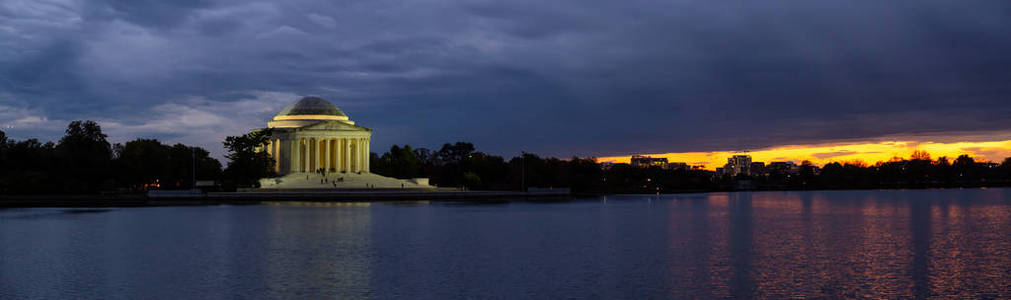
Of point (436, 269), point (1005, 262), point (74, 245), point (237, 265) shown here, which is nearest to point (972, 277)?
point (1005, 262)

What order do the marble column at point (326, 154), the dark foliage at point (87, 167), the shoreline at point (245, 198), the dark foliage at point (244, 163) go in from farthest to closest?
1. the marble column at point (326, 154)
2. the dark foliage at point (244, 163)
3. the dark foliage at point (87, 167)
4. the shoreline at point (245, 198)

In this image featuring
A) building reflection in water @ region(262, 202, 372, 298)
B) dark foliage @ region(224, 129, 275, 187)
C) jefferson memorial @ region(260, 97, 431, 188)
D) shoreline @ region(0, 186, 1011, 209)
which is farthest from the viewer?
jefferson memorial @ region(260, 97, 431, 188)

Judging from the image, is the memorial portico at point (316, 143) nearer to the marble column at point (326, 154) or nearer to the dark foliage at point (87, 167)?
the marble column at point (326, 154)

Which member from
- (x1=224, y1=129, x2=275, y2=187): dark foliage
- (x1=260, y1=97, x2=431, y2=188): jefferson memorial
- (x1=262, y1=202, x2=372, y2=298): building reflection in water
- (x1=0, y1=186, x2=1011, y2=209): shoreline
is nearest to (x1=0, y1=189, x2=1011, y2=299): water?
(x1=262, y1=202, x2=372, y2=298): building reflection in water

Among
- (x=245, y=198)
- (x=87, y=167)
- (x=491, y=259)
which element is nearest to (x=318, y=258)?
(x=491, y=259)

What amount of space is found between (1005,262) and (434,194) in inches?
3575

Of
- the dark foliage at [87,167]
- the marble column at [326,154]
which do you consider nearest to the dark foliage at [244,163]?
the dark foliage at [87,167]

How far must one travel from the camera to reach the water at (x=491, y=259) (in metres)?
31.0

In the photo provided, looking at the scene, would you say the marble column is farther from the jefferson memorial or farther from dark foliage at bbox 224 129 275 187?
dark foliage at bbox 224 129 275 187

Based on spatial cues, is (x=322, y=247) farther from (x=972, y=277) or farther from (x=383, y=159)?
(x=383, y=159)

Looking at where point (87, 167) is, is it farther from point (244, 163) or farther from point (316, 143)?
point (316, 143)

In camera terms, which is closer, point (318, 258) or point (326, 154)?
point (318, 258)

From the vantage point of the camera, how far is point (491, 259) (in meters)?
40.9

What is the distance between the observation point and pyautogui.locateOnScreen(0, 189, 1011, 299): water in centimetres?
3105
